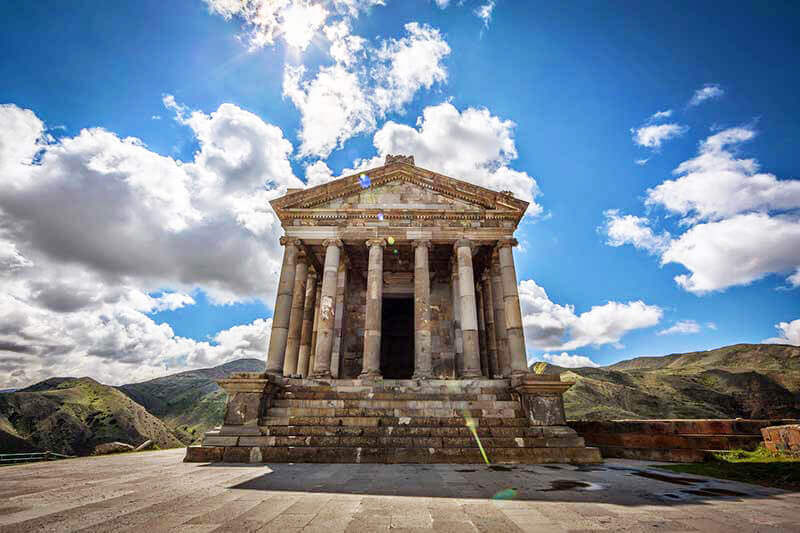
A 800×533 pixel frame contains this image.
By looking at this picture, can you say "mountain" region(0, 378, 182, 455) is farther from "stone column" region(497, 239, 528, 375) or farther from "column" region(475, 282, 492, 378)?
"stone column" region(497, 239, 528, 375)

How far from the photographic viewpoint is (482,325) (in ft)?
66.5

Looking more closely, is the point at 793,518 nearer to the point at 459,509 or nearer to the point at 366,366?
the point at 459,509

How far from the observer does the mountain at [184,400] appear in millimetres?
58219

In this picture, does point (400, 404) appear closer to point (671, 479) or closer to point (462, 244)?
point (671, 479)

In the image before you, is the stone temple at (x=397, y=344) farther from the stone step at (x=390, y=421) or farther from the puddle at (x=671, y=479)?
the puddle at (x=671, y=479)

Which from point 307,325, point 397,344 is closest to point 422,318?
point 307,325

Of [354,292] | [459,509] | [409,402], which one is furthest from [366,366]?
[459,509]

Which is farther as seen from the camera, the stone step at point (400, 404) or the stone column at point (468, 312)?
the stone column at point (468, 312)

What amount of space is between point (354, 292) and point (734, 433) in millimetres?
16660

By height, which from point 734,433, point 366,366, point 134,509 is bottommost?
point 134,509

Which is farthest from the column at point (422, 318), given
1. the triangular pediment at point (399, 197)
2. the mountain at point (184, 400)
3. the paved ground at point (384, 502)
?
the mountain at point (184, 400)

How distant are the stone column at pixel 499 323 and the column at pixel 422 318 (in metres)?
3.86

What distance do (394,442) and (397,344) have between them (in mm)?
12586

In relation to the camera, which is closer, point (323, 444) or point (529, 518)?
point (529, 518)
